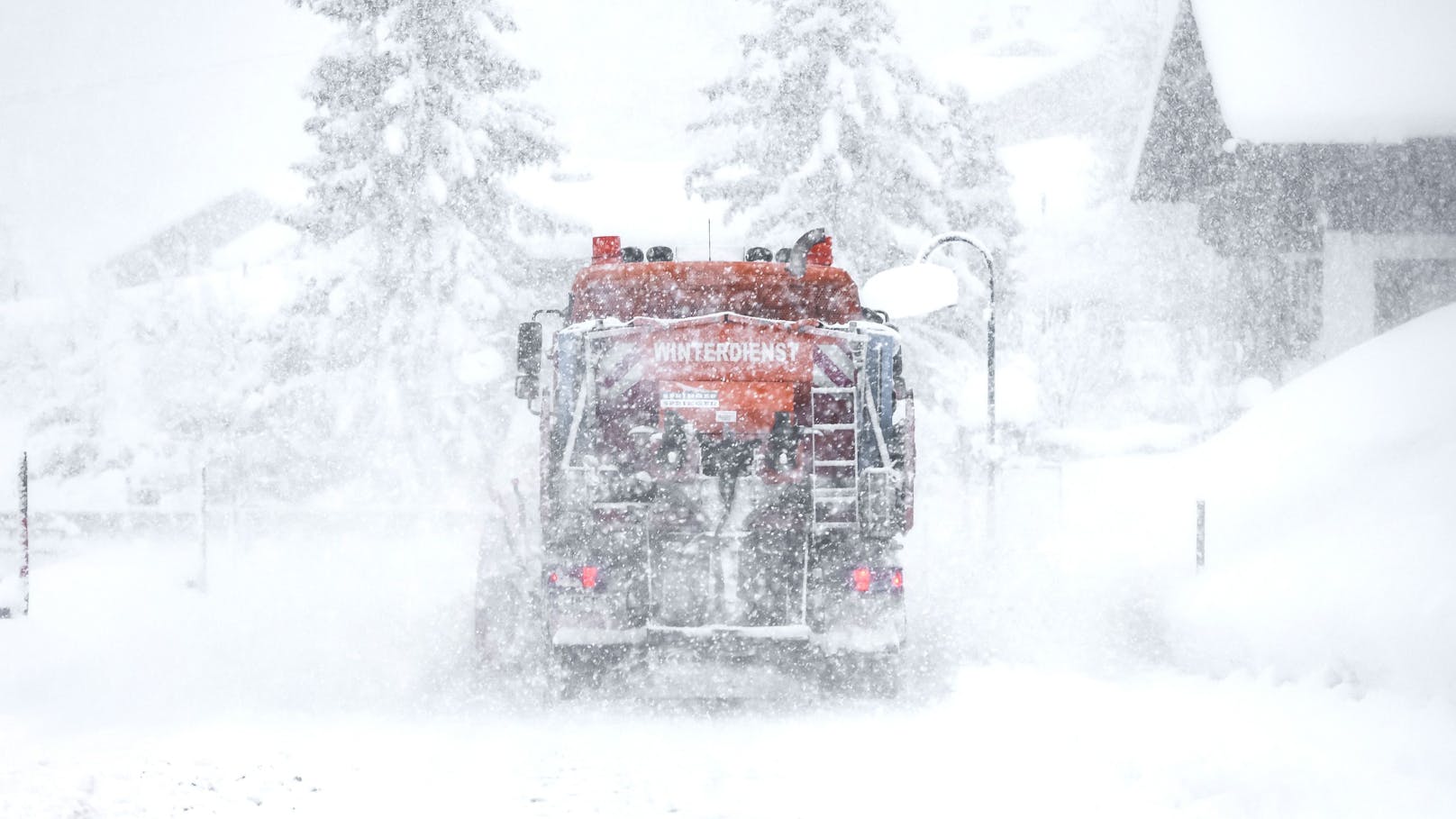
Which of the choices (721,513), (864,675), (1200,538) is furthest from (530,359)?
(1200,538)

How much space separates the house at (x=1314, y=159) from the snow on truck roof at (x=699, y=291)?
343 inches

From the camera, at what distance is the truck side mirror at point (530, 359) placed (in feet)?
33.0

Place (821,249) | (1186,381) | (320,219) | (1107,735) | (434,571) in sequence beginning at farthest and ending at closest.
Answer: (1186,381)
(320,219)
(434,571)
(821,249)
(1107,735)

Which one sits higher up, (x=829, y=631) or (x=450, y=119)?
(x=450, y=119)

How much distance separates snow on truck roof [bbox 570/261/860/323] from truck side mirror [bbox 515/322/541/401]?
0.41 meters

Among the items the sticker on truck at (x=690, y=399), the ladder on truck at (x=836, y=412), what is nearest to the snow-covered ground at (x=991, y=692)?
the ladder on truck at (x=836, y=412)

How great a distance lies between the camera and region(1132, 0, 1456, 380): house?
55.0 feet

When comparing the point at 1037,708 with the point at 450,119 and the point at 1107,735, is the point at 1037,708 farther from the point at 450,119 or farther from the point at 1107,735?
the point at 450,119

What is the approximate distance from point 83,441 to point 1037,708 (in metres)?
23.0

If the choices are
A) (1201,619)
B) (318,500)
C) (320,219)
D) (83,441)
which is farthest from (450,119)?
(1201,619)

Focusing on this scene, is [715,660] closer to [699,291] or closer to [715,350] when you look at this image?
[715,350]

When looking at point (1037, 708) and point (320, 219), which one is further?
point (320, 219)

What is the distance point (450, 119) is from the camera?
21.7m

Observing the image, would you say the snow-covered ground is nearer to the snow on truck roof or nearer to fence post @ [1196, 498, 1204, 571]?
fence post @ [1196, 498, 1204, 571]
